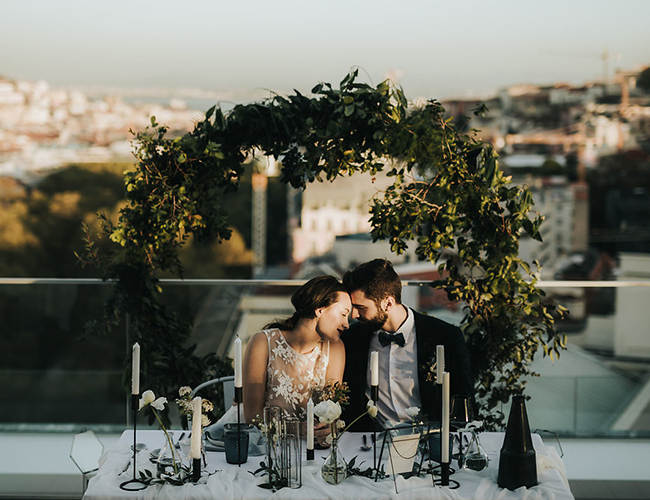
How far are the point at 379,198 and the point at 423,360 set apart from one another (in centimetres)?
67

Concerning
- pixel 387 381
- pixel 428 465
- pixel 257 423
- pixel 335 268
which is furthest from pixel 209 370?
pixel 335 268

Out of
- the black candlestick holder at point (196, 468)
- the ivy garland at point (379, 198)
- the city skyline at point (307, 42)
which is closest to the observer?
the black candlestick holder at point (196, 468)

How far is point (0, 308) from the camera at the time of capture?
4898mm

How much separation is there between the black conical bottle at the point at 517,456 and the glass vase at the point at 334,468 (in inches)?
17.3

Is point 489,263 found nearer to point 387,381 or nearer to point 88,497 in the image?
point 387,381

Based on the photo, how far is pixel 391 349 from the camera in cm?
287

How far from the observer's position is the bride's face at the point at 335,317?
2688mm

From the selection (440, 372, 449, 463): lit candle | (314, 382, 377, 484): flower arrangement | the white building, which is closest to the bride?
(314, 382, 377, 484): flower arrangement

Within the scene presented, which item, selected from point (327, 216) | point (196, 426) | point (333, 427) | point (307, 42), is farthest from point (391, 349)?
point (327, 216)

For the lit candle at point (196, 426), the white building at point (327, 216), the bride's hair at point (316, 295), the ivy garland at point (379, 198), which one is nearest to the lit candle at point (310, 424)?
the lit candle at point (196, 426)

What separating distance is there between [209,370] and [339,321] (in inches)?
37.7

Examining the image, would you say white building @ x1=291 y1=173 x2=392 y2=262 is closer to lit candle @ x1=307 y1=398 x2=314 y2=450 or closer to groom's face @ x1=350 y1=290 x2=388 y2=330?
groom's face @ x1=350 y1=290 x2=388 y2=330

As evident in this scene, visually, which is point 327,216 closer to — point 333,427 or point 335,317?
point 335,317

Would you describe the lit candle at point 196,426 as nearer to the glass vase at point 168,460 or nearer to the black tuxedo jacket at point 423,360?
the glass vase at point 168,460
